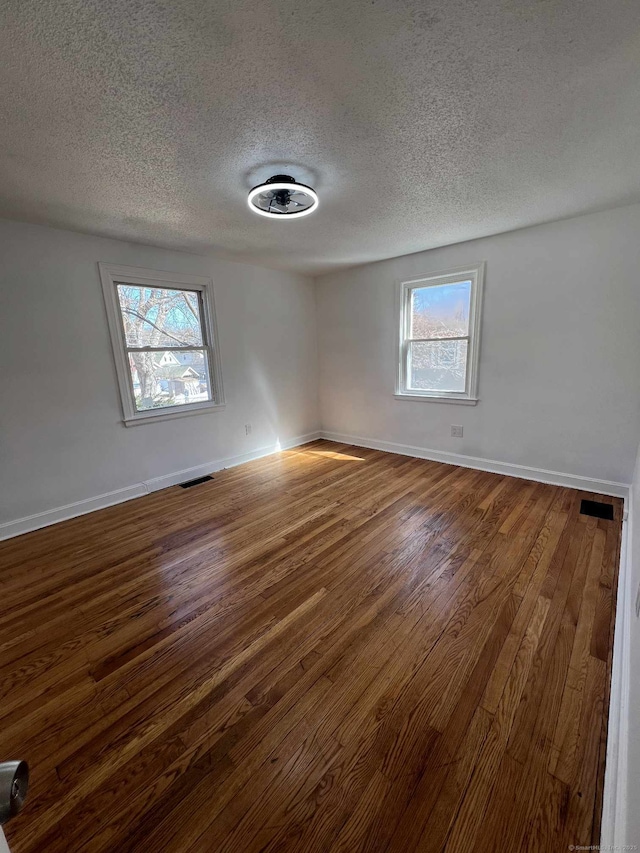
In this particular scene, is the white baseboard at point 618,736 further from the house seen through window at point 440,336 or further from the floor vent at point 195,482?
the floor vent at point 195,482

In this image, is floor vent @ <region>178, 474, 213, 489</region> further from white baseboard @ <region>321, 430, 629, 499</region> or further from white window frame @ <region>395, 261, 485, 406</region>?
white window frame @ <region>395, 261, 485, 406</region>

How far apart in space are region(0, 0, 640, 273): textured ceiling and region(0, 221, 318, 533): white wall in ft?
1.28

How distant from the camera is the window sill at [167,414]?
3.36 meters

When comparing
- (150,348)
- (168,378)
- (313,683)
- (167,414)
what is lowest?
(313,683)

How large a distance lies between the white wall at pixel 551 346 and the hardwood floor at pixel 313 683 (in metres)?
0.84

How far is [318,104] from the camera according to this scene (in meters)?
1.49

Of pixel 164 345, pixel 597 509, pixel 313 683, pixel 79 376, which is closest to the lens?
pixel 313 683

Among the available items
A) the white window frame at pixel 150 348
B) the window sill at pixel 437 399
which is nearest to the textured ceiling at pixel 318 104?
the white window frame at pixel 150 348

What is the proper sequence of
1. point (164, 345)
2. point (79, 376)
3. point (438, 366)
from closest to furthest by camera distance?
point (79, 376), point (164, 345), point (438, 366)

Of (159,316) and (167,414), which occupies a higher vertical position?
(159,316)

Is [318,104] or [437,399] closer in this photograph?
[318,104]

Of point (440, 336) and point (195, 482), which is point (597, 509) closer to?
point (440, 336)

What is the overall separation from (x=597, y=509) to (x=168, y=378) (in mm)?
4192

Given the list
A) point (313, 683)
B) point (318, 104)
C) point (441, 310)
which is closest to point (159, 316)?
point (318, 104)
